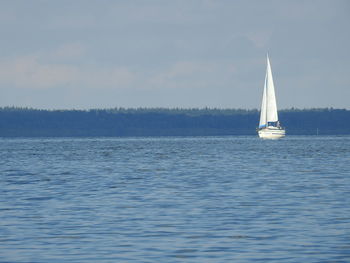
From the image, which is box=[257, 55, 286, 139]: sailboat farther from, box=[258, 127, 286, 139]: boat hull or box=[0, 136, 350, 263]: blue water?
box=[0, 136, 350, 263]: blue water

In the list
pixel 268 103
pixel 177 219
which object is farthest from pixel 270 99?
pixel 177 219

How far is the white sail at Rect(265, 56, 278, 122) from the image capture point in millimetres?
150875

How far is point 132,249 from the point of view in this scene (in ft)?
68.8

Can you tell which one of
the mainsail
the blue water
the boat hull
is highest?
the mainsail

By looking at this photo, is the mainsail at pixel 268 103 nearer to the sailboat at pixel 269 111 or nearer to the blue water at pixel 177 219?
the sailboat at pixel 269 111

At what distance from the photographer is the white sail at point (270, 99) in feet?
495

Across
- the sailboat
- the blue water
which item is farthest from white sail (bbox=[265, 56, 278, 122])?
the blue water

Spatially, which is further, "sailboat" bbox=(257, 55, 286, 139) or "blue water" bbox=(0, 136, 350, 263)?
"sailboat" bbox=(257, 55, 286, 139)

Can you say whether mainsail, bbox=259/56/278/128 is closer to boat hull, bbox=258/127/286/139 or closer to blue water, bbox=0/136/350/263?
boat hull, bbox=258/127/286/139

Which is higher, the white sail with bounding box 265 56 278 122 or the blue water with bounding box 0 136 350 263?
the white sail with bounding box 265 56 278 122

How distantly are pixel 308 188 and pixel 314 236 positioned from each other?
1612 centimetres

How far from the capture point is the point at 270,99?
153125mm

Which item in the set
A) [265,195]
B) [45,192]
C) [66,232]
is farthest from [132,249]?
[45,192]

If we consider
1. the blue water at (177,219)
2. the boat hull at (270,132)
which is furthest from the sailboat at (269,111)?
the blue water at (177,219)
